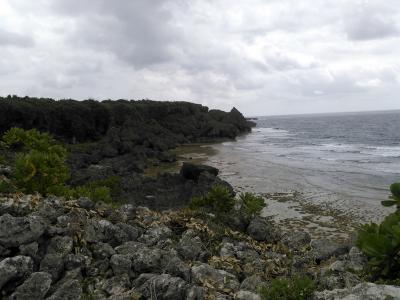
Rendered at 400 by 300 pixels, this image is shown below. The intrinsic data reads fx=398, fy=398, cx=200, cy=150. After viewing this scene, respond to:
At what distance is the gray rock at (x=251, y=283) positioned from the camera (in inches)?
268

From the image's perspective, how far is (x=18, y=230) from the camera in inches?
288

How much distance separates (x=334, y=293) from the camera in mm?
5648

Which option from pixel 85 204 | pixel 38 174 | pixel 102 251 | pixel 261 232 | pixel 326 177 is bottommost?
pixel 326 177

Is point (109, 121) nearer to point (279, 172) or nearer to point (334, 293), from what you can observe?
point (279, 172)

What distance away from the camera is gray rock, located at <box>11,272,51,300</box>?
6.07 m

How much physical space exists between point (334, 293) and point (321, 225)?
11.1 meters

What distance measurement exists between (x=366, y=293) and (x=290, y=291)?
3.57ft

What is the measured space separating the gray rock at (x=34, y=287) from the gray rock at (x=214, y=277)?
7.94ft

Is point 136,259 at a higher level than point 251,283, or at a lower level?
higher

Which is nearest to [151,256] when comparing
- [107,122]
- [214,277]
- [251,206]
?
[214,277]

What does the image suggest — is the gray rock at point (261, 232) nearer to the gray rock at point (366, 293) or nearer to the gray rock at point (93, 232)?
the gray rock at point (93, 232)

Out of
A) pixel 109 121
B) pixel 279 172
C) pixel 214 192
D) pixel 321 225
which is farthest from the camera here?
pixel 109 121

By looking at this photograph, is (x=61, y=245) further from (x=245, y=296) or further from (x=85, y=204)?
(x=245, y=296)

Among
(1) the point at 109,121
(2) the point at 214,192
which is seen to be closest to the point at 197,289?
(2) the point at 214,192
